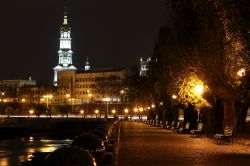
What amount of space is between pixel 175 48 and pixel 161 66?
16331 mm

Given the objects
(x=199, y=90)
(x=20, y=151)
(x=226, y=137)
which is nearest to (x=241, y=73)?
(x=226, y=137)

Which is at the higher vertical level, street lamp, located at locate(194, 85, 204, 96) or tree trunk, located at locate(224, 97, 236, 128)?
street lamp, located at locate(194, 85, 204, 96)

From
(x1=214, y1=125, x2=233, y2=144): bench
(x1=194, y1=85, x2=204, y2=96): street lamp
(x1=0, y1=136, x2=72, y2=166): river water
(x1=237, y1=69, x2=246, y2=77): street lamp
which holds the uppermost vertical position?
(x1=237, y1=69, x2=246, y2=77): street lamp

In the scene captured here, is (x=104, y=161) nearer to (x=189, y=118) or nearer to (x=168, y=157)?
(x=168, y=157)

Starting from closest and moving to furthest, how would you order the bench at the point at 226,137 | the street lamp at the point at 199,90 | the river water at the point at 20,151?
the bench at the point at 226,137 < the river water at the point at 20,151 < the street lamp at the point at 199,90

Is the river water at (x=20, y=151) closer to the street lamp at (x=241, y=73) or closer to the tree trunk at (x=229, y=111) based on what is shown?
the tree trunk at (x=229, y=111)

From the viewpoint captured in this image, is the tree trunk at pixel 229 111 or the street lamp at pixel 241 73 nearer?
the street lamp at pixel 241 73

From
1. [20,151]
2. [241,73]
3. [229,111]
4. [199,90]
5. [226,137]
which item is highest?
[241,73]

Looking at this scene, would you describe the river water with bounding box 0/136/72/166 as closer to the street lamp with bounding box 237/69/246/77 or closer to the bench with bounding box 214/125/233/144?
the bench with bounding box 214/125/233/144

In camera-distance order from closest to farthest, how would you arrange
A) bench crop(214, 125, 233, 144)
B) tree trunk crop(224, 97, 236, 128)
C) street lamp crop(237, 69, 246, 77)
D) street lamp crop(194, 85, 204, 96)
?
bench crop(214, 125, 233, 144) → street lamp crop(237, 69, 246, 77) → tree trunk crop(224, 97, 236, 128) → street lamp crop(194, 85, 204, 96)

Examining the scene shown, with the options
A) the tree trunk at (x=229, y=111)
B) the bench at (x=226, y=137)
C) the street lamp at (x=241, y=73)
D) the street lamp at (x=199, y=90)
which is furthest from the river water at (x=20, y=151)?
the street lamp at (x=241, y=73)

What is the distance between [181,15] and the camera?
51.0 m

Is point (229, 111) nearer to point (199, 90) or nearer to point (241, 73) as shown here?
point (199, 90)

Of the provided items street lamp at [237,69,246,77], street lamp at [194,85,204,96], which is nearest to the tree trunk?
street lamp at [194,85,204,96]
